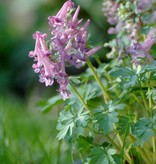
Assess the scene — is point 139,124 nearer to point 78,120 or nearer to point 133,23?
point 78,120

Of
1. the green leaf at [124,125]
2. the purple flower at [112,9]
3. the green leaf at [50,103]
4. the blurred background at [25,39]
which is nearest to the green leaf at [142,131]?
the green leaf at [124,125]

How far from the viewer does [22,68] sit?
18.8ft

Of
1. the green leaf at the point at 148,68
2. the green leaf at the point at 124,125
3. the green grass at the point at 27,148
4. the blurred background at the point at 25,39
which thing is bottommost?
the blurred background at the point at 25,39

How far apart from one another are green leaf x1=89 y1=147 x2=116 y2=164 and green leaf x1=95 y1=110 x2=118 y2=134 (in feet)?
0.25

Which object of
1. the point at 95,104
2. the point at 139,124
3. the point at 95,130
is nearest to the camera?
the point at 139,124

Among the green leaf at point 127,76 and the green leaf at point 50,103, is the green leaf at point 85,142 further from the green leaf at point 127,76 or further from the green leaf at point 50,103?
the green leaf at point 50,103

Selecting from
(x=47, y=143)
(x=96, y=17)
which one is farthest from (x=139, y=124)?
(x=96, y=17)

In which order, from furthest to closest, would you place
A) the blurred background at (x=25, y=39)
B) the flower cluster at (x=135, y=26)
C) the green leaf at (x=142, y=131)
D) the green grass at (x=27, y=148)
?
the blurred background at (x=25, y=39), the green grass at (x=27, y=148), the flower cluster at (x=135, y=26), the green leaf at (x=142, y=131)

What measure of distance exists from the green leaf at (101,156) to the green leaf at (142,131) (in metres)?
0.08

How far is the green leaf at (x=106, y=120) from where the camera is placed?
1.29 m

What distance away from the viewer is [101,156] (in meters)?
1.33

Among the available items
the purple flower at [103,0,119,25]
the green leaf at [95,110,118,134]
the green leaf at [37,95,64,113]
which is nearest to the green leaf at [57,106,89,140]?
the green leaf at [95,110,118,134]

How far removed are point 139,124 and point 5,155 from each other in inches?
33.4

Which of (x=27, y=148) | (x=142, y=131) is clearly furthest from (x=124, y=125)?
(x=27, y=148)
